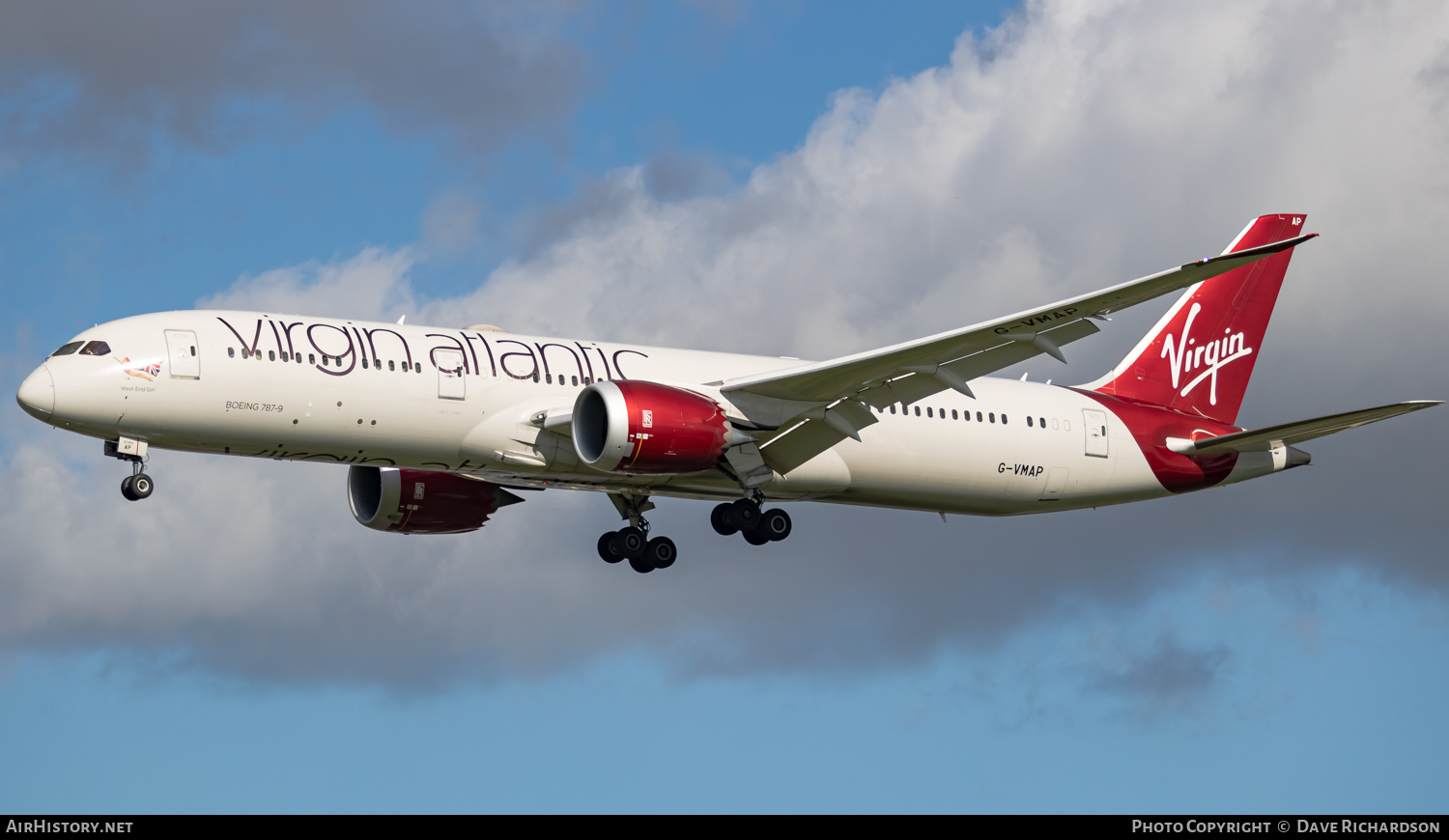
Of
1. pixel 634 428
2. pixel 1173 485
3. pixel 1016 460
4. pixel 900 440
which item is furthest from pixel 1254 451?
pixel 634 428

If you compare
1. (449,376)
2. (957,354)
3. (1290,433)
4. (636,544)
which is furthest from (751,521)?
(1290,433)

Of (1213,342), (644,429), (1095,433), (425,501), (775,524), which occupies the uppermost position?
(1213,342)

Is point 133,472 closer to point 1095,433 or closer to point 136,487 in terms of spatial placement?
point 136,487

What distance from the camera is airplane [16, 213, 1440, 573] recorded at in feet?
113

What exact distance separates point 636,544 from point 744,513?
4609mm

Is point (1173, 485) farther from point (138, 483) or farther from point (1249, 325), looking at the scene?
point (138, 483)

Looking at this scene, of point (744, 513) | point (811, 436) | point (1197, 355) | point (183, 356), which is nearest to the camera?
point (183, 356)

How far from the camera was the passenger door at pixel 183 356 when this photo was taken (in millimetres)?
34312

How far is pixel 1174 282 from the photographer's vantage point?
31.2m

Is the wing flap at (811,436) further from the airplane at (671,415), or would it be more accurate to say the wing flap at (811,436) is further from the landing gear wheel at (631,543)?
the landing gear wheel at (631,543)

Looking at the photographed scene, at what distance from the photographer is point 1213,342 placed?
46.8 metres

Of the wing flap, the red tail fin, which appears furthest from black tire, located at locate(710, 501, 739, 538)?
the red tail fin

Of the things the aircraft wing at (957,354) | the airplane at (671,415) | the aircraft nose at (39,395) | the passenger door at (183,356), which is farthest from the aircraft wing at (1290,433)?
the aircraft nose at (39,395)

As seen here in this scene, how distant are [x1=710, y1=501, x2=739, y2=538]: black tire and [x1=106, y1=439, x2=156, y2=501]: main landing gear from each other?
12.6 m
